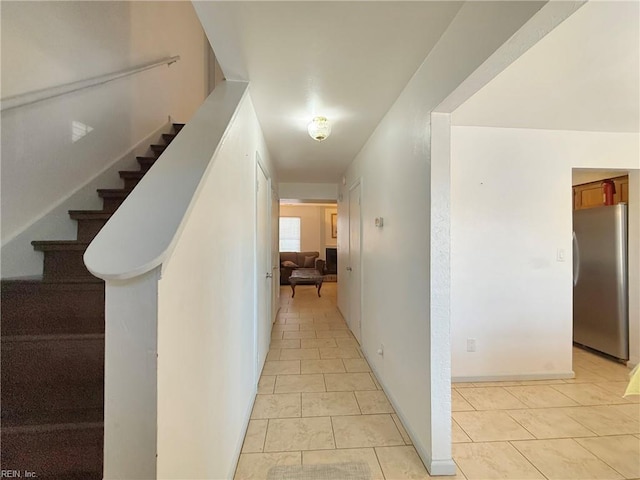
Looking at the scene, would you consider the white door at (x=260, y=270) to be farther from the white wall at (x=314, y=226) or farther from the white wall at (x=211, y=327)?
the white wall at (x=314, y=226)

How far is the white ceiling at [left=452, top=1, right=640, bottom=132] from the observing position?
4.61 ft

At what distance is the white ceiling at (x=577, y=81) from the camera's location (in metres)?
1.41

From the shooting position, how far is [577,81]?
190cm

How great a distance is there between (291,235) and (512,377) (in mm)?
7559

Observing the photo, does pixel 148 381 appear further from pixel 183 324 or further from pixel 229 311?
pixel 229 311

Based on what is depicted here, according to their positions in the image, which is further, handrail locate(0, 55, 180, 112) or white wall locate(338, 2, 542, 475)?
handrail locate(0, 55, 180, 112)

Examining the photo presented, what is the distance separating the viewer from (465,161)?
2725 mm

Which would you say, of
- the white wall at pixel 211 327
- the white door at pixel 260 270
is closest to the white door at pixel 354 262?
the white door at pixel 260 270

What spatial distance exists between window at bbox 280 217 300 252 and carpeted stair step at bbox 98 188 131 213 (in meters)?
7.54

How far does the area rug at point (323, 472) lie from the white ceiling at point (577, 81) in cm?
260

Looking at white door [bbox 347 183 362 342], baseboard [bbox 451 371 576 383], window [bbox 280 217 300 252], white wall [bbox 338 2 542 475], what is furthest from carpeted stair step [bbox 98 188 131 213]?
window [bbox 280 217 300 252]

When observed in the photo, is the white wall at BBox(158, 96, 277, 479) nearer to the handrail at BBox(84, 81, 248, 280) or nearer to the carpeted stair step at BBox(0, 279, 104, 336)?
the handrail at BBox(84, 81, 248, 280)

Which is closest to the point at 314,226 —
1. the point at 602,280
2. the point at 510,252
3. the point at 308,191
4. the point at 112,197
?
the point at 308,191

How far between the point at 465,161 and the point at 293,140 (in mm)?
1774
